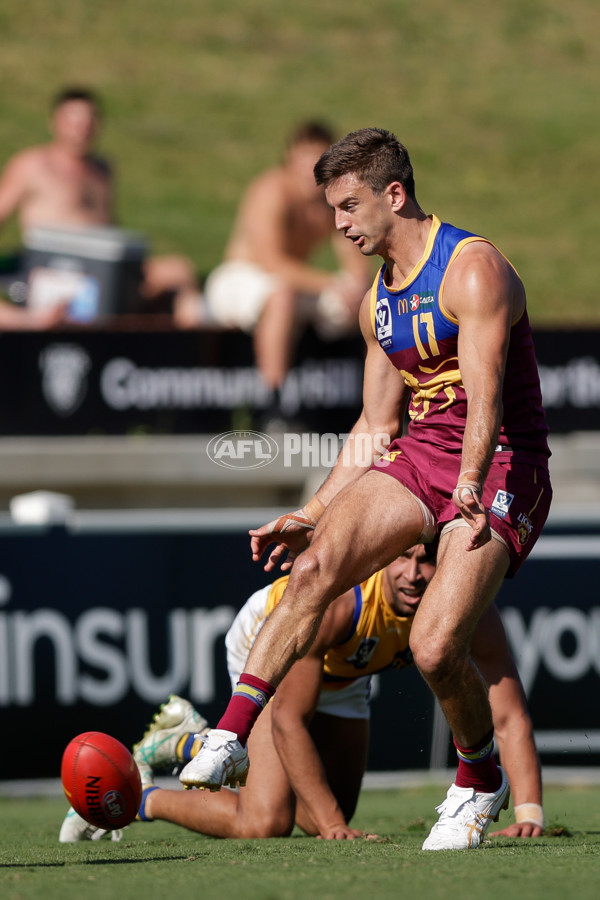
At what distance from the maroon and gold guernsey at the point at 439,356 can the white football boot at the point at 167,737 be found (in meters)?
1.97

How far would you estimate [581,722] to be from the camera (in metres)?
7.95

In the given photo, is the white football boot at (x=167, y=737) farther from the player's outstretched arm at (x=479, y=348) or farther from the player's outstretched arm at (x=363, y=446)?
the player's outstretched arm at (x=479, y=348)

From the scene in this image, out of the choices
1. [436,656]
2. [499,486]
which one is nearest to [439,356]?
[499,486]

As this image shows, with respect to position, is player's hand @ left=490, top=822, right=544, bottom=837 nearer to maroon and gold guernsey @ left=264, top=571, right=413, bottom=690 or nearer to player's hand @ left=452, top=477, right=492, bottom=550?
maroon and gold guernsey @ left=264, top=571, right=413, bottom=690

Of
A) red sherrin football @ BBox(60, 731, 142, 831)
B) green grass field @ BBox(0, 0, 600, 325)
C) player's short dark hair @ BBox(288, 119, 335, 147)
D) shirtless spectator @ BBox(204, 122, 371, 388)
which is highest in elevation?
green grass field @ BBox(0, 0, 600, 325)

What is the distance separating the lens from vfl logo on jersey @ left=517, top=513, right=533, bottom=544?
4.69 meters

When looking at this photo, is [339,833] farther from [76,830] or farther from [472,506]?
[472,506]

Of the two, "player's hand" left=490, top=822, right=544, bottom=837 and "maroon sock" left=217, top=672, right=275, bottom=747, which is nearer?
"maroon sock" left=217, top=672, right=275, bottom=747

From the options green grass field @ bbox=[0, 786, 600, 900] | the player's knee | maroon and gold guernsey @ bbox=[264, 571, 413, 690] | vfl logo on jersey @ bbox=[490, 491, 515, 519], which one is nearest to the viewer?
green grass field @ bbox=[0, 786, 600, 900]

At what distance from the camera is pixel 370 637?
5.54 meters

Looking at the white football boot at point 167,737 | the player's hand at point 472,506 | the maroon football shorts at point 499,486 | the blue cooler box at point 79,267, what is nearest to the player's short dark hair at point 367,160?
the maroon football shorts at point 499,486

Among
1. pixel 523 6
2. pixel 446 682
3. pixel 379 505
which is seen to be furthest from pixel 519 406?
pixel 523 6

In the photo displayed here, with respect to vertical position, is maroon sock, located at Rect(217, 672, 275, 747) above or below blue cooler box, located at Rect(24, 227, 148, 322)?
below

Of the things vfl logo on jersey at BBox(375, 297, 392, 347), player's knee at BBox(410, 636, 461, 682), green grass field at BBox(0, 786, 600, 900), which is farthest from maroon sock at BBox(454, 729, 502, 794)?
vfl logo on jersey at BBox(375, 297, 392, 347)
